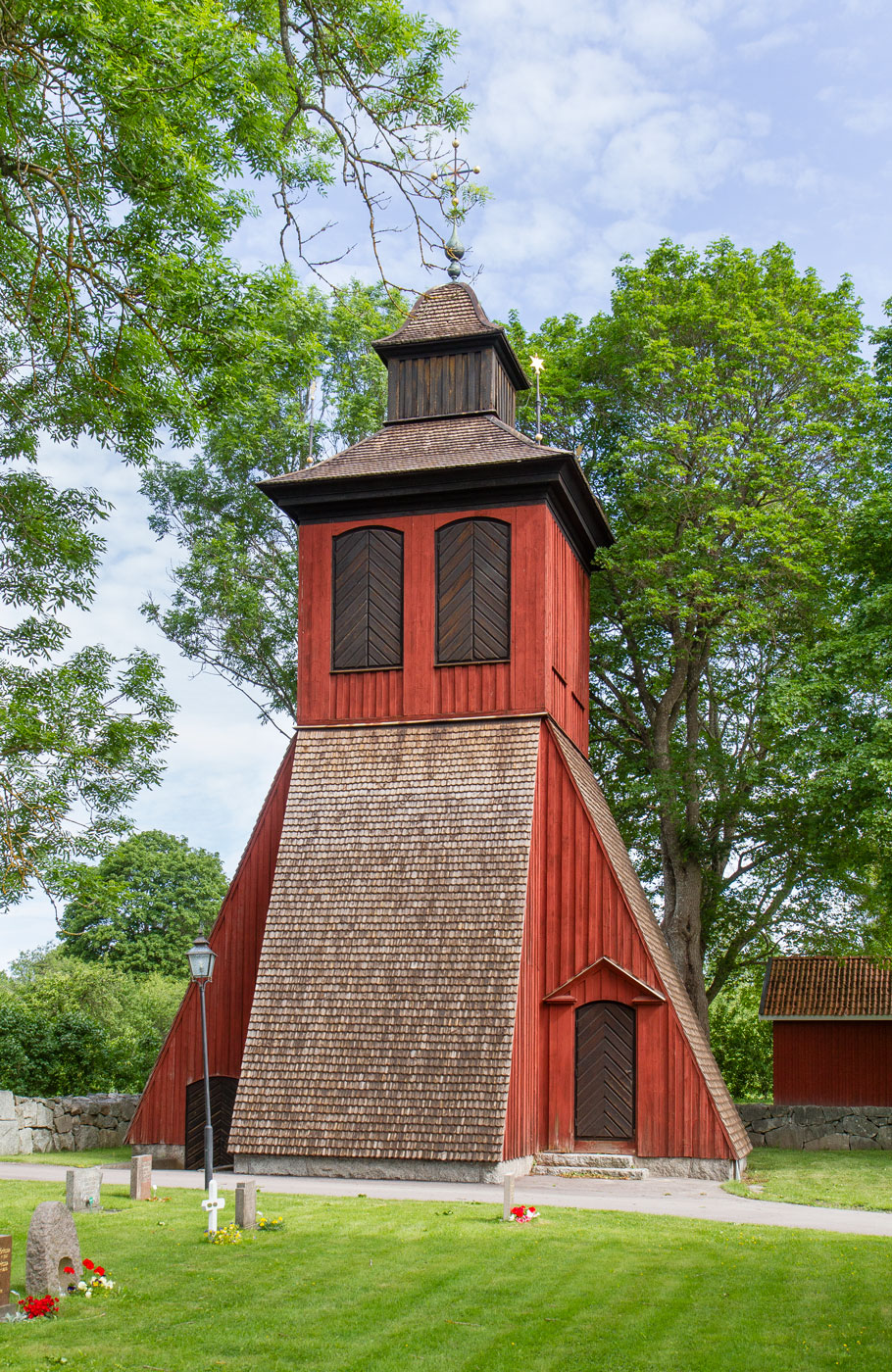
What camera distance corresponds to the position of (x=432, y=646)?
19.3 meters

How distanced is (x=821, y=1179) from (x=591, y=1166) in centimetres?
323

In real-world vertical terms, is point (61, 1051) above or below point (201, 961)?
below

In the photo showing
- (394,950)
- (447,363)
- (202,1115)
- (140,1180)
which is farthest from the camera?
(447,363)

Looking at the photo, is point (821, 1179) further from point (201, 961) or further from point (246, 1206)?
point (201, 961)

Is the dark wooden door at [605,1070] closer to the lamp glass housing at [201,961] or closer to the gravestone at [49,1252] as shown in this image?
the lamp glass housing at [201,961]

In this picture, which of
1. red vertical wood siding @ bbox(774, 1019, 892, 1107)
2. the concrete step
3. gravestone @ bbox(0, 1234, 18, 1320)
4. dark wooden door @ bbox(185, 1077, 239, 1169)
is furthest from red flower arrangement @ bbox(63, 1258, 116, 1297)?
red vertical wood siding @ bbox(774, 1019, 892, 1107)

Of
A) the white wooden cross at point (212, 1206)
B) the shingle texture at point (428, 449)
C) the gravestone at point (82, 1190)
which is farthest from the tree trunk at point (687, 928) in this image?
the white wooden cross at point (212, 1206)

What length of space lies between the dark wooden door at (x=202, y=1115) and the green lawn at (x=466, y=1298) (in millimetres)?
5877

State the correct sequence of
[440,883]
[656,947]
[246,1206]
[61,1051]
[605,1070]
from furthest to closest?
1. [61,1051]
2. [656,947]
3. [605,1070]
4. [440,883]
5. [246,1206]

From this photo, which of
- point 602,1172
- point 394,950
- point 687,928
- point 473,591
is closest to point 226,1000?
point 394,950

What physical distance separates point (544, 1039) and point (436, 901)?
2634mm

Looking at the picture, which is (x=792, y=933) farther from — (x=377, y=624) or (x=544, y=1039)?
(x=377, y=624)

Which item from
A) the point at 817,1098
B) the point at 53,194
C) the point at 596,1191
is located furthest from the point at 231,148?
the point at 817,1098

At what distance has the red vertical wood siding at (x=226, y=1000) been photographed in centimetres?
1856
